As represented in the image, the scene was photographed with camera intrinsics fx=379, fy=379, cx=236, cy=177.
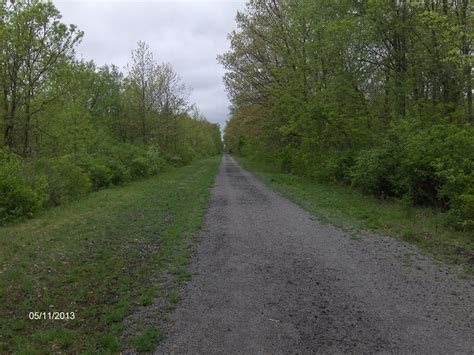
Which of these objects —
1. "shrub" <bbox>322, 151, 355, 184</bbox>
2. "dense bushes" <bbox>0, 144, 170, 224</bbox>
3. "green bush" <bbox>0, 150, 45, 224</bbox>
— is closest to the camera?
"green bush" <bbox>0, 150, 45, 224</bbox>

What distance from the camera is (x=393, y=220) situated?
10.9 metres

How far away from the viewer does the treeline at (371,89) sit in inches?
466

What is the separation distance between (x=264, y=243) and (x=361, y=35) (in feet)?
44.5

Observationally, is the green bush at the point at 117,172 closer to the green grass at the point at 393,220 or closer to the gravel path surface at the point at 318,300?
the green grass at the point at 393,220

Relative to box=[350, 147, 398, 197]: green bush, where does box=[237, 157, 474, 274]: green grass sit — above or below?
below

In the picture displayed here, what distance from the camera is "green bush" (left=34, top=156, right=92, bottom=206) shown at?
1438 centimetres

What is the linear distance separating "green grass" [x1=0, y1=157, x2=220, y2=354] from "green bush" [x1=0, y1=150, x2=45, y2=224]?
0.63 meters

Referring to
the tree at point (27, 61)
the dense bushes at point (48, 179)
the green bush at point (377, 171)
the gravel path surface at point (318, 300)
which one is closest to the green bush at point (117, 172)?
the dense bushes at point (48, 179)

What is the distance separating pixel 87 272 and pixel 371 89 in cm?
1830

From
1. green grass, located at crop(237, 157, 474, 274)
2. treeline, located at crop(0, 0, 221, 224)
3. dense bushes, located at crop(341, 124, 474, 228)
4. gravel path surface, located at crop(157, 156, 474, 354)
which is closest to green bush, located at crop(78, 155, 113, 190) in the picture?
treeline, located at crop(0, 0, 221, 224)

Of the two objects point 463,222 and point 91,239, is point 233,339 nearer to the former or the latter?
point 91,239

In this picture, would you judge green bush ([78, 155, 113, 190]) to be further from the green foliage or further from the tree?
the tree

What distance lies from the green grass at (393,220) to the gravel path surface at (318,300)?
65 cm

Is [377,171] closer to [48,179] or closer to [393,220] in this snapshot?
[393,220]
